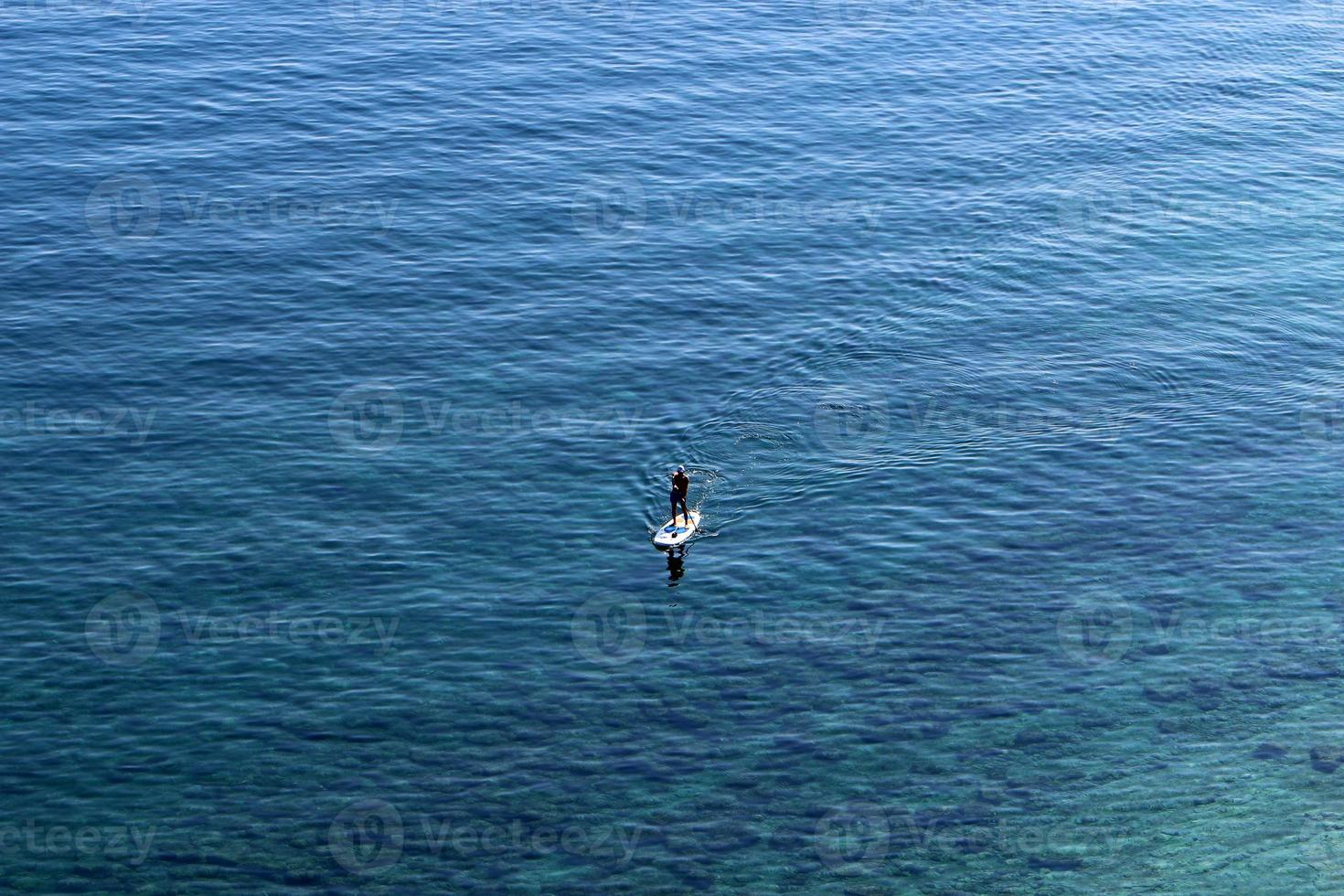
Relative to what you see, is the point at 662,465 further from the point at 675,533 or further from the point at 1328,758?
the point at 1328,758

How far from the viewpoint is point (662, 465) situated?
83.6m

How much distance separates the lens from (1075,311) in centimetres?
10075

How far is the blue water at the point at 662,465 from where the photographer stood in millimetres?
61500

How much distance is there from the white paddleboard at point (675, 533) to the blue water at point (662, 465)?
2.07 m

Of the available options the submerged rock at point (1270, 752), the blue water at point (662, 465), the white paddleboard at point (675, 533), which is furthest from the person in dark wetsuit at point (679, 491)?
the submerged rock at point (1270, 752)

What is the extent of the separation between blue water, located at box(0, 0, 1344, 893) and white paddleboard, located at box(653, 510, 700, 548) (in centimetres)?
207

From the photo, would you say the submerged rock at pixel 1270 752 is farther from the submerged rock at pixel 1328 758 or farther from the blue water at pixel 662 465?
the submerged rock at pixel 1328 758

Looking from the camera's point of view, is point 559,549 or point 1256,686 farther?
point 559,549

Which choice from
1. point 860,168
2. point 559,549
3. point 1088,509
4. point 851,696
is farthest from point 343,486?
point 860,168

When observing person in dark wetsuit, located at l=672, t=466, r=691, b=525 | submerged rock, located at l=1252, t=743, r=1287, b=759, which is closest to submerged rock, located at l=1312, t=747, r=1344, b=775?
submerged rock, located at l=1252, t=743, r=1287, b=759

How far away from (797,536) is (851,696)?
1234cm

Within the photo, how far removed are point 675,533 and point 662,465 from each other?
752cm

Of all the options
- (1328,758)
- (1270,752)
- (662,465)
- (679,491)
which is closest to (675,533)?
(679,491)

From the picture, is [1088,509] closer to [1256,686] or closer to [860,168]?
[1256,686]
